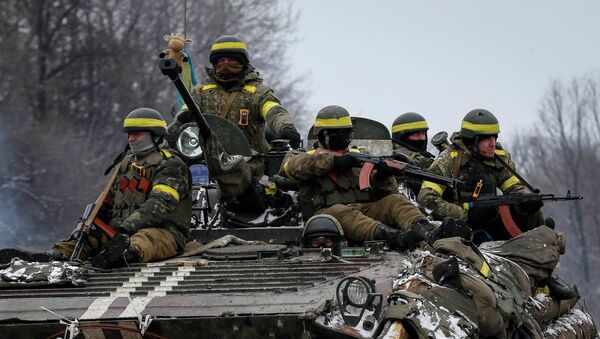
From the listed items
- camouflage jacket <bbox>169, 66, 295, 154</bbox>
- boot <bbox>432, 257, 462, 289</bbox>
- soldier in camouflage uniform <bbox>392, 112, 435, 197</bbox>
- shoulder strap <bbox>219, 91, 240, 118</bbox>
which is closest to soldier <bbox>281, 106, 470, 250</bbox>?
camouflage jacket <bbox>169, 66, 295, 154</bbox>

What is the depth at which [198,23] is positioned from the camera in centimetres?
4756

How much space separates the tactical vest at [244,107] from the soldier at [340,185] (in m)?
2.03

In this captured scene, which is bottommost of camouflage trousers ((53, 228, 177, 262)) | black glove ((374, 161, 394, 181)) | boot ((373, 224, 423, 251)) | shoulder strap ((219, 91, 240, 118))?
camouflage trousers ((53, 228, 177, 262))

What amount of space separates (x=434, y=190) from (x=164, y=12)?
1191 inches

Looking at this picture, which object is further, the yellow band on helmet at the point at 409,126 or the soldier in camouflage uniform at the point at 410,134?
the yellow band on helmet at the point at 409,126

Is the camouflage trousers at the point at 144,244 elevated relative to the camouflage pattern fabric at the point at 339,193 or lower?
lower

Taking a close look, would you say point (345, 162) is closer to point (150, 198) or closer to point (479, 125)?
point (150, 198)

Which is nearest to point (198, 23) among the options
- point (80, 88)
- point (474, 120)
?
point (80, 88)

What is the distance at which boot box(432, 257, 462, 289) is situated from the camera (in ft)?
38.0

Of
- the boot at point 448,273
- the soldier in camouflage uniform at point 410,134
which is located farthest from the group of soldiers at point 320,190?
the soldier in camouflage uniform at point 410,134

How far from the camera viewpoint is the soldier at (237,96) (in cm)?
1683

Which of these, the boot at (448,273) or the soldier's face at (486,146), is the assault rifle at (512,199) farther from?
the boot at (448,273)

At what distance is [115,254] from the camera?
13102 millimetres

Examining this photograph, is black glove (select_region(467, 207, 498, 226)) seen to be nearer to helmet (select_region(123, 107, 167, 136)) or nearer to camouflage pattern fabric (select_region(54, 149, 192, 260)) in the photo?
camouflage pattern fabric (select_region(54, 149, 192, 260))
